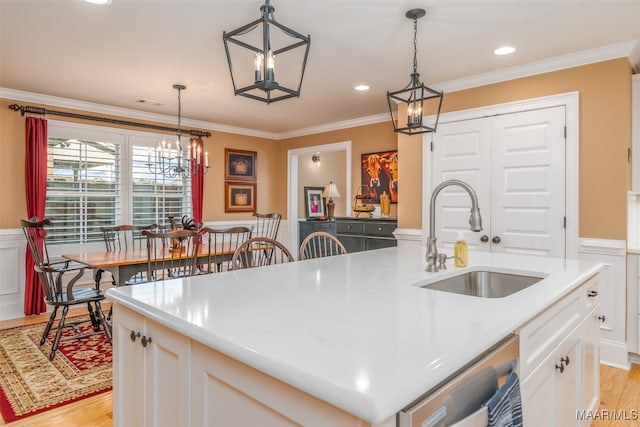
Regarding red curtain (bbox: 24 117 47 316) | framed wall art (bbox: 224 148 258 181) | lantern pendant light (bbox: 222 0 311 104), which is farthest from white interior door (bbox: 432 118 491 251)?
red curtain (bbox: 24 117 47 316)

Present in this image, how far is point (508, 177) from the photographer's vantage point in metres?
3.55

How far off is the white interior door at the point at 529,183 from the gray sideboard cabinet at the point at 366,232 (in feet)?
4.20

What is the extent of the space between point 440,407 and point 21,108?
5.12 meters

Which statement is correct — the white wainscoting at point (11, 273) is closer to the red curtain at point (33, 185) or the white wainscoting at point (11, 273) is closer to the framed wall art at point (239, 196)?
the red curtain at point (33, 185)

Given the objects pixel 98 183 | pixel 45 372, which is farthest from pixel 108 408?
pixel 98 183

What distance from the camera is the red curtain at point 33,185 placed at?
13.9 feet

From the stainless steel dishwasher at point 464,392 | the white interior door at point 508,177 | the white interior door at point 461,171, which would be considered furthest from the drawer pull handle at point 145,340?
the white interior door at point 508,177

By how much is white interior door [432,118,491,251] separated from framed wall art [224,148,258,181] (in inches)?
132

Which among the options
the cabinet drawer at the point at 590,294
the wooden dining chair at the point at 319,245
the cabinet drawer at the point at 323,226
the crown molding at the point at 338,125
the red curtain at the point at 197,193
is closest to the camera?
the cabinet drawer at the point at 590,294

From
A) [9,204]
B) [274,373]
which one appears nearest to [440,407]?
[274,373]

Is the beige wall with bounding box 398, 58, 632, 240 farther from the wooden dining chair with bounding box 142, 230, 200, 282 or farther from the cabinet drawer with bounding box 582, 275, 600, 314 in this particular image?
the wooden dining chair with bounding box 142, 230, 200, 282

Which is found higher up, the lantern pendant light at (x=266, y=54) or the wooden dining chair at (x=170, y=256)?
the lantern pendant light at (x=266, y=54)

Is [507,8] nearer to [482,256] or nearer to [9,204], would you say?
[482,256]

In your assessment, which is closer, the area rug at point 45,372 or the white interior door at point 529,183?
the area rug at point 45,372
